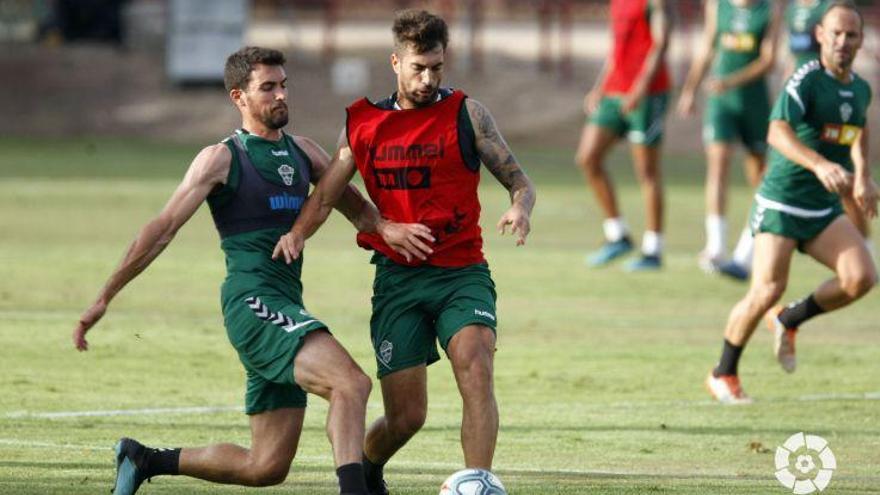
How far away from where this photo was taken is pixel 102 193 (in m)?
26.9

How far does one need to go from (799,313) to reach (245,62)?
16.5 ft

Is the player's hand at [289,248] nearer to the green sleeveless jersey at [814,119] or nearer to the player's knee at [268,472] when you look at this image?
the player's knee at [268,472]

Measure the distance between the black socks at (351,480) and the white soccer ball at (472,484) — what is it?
0.36 metres

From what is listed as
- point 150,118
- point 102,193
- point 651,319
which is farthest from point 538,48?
point 651,319

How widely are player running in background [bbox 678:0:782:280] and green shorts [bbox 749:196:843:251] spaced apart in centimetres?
672

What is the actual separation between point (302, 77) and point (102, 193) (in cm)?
1595

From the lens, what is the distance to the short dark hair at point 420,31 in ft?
29.1

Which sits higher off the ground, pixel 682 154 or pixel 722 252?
pixel 722 252

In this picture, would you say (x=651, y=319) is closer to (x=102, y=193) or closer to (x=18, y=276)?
(x=18, y=276)

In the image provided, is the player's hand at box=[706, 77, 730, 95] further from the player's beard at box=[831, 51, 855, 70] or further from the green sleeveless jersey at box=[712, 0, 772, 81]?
the player's beard at box=[831, 51, 855, 70]

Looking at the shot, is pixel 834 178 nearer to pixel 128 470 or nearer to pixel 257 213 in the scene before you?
pixel 257 213

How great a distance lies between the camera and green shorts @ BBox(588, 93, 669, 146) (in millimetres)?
19266

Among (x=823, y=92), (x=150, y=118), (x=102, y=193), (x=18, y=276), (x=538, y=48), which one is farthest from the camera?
(x=538, y=48)

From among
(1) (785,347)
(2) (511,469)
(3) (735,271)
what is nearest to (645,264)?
(3) (735,271)
